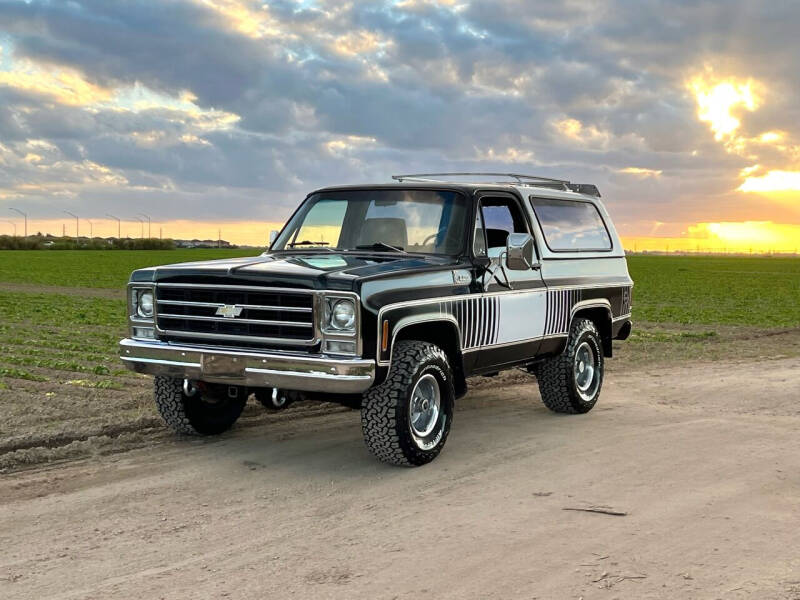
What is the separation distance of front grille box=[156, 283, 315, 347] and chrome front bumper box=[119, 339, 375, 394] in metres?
0.11

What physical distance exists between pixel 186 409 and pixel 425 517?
305cm

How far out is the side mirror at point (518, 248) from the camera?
7.64 m

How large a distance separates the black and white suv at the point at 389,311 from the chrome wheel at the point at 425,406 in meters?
0.01

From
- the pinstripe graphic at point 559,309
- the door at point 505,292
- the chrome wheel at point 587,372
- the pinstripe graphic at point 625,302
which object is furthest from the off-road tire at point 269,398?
the pinstripe graphic at point 625,302

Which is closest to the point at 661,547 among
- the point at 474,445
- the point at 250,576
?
the point at 250,576

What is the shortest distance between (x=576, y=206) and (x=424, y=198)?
2402 mm

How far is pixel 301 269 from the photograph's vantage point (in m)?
6.86

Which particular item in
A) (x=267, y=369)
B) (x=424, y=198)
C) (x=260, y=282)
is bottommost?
(x=267, y=369)

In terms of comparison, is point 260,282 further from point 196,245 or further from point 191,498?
point 196,245

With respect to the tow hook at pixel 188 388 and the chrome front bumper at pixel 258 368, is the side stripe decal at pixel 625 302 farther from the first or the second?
the tow hook at pixel 188 388

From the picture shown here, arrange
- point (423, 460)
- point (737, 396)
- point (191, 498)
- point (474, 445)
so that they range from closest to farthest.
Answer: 1. point (191, 498)
2. point (423, 460)
3. point (474, 445)
4. point (737, 396)

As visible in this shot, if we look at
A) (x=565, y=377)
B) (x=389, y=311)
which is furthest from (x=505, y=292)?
(x=389, y=311)

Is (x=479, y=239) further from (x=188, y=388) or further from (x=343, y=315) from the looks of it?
(x=188, y=388)

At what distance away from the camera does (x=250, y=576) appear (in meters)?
4.70
